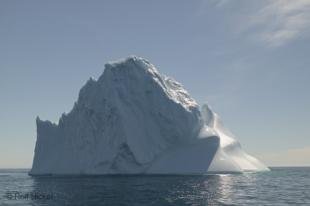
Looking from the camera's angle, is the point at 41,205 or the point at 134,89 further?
the point at 134,89

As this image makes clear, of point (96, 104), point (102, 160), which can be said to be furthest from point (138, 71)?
point (102, 160)

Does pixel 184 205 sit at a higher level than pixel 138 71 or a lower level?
lower

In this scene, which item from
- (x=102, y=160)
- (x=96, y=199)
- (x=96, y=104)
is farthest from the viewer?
(x=96, y=104)

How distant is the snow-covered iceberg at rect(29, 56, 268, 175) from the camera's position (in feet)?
286

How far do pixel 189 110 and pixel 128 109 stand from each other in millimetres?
14087

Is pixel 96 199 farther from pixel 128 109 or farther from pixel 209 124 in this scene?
pixel 209 124

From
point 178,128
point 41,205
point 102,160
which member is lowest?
point 41,205

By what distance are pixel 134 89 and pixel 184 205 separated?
57104 millimetres

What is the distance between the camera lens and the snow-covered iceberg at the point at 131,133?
8706 cm

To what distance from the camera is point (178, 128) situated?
3585 inches

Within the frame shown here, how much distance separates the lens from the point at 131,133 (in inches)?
3445

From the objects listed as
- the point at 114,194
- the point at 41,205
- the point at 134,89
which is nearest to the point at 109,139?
the point at 134,89

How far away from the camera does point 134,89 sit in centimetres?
9500

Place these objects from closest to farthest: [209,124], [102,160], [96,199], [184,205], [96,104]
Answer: [184,205] → [96,199] → [102,160] → [96,104] → [209,124]
